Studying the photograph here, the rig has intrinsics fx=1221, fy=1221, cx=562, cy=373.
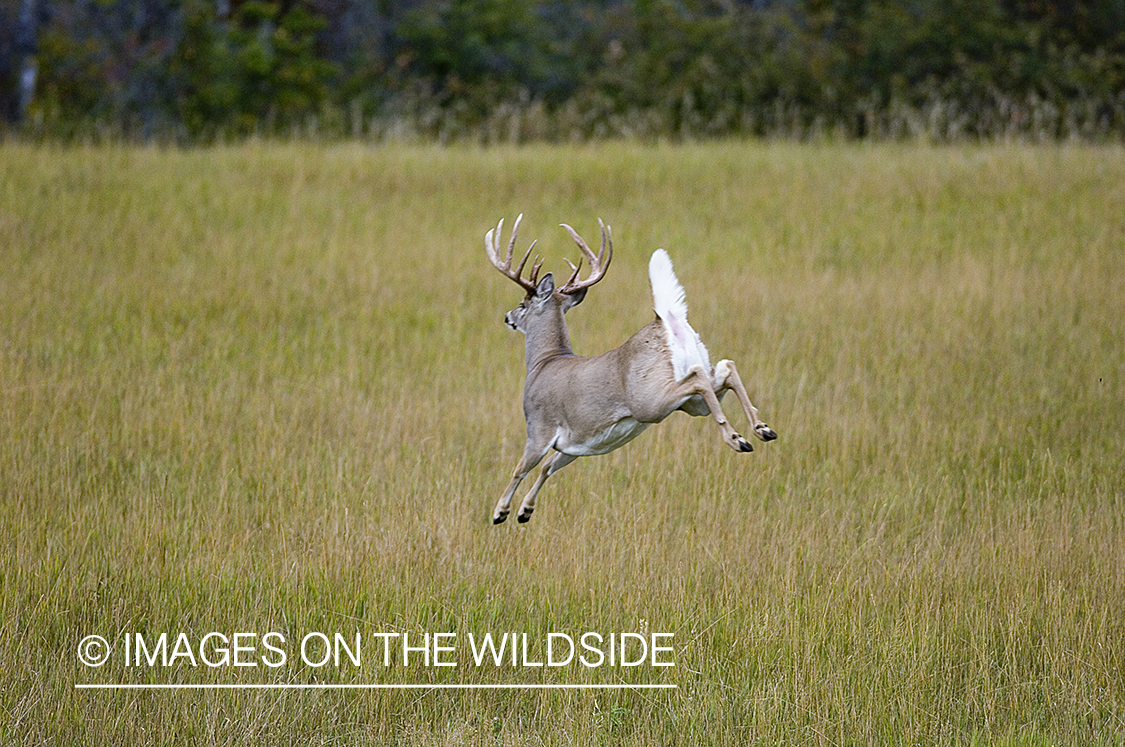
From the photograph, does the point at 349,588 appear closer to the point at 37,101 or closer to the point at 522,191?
the point at 522,191

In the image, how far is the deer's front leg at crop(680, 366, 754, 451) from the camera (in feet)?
10.9

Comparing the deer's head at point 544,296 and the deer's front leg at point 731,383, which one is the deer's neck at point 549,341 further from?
the deer's front leg at point 731,383

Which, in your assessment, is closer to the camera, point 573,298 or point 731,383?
point 731,383

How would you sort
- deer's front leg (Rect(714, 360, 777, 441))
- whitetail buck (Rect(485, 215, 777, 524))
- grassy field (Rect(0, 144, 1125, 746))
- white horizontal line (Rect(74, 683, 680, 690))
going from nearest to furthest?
deer's front leg (Rect(714, 360, 777, 441))
whitetail buck (Rect(485, 215, 777, 524))
white horizontal line (Rect(74, 683, 680, 690))
grassy field (Rect(0, 144, 1125, 746))

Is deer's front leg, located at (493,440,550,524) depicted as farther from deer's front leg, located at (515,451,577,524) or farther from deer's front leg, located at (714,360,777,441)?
deer's front leg, located at (714,360,777,441)

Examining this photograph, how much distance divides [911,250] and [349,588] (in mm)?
9293

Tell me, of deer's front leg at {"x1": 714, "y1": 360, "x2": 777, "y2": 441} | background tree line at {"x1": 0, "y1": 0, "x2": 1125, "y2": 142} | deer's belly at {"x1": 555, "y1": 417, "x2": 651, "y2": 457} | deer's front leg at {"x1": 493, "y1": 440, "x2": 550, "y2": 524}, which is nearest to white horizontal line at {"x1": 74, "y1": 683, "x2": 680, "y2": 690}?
deer's front leg at {"x1": 493, "y1": 440, "x2": 550, "y2": 524}

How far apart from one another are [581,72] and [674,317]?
21.9m

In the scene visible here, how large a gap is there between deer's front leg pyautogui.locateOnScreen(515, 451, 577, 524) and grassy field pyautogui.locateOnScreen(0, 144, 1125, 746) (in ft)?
5.43

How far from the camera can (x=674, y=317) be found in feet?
12.2

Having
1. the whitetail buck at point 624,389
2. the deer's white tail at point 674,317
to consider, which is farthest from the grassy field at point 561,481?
→ the deer's white tail at point 674,317

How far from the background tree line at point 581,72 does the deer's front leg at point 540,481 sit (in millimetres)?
15735

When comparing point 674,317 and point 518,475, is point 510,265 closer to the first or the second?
point 674,317

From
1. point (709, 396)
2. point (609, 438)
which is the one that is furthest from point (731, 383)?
point (609, 438)
